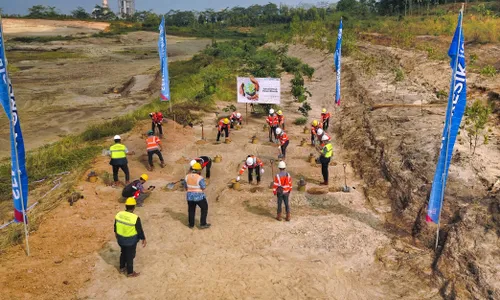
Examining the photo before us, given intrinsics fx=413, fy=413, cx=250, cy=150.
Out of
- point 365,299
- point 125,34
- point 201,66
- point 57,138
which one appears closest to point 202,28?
point 125,34

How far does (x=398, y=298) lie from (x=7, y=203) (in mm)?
11733

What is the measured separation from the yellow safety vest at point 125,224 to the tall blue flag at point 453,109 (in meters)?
6.64

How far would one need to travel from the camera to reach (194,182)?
34.7 feet

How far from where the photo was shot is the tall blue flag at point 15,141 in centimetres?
882

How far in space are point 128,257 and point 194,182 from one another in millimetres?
2556

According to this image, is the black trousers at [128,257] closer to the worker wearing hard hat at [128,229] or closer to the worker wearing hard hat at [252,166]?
the worker wearing hard hat at [128,229]

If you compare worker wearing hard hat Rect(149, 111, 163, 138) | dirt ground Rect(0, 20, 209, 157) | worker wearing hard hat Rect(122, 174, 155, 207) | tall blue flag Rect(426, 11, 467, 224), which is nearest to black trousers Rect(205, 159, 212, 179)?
worker wearing hard hat Rect(122, 174, 155, 207)

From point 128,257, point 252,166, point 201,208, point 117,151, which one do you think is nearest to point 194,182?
point 201,208

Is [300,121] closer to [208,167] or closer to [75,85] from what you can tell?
[208,167]

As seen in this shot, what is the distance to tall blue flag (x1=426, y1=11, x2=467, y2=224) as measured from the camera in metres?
8.66

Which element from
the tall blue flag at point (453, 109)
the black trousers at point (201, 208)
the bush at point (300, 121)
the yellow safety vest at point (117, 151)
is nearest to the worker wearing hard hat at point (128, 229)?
the black trousers at point (201, 208)

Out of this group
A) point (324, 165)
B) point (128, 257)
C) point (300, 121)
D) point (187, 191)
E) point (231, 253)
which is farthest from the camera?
point (300, 121)

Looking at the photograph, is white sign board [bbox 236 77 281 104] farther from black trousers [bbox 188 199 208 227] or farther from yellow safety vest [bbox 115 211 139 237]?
yellow safety vest [bbox 115 211 139 237]

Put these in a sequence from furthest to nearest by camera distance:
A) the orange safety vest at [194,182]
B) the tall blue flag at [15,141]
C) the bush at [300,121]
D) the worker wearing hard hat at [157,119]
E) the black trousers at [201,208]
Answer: the bush at [300,121], the worker wearing hard hat at [157,119], the black trousers at [201,208], the orange safety vest at [194,182], the tall blue flag at [15,141]
